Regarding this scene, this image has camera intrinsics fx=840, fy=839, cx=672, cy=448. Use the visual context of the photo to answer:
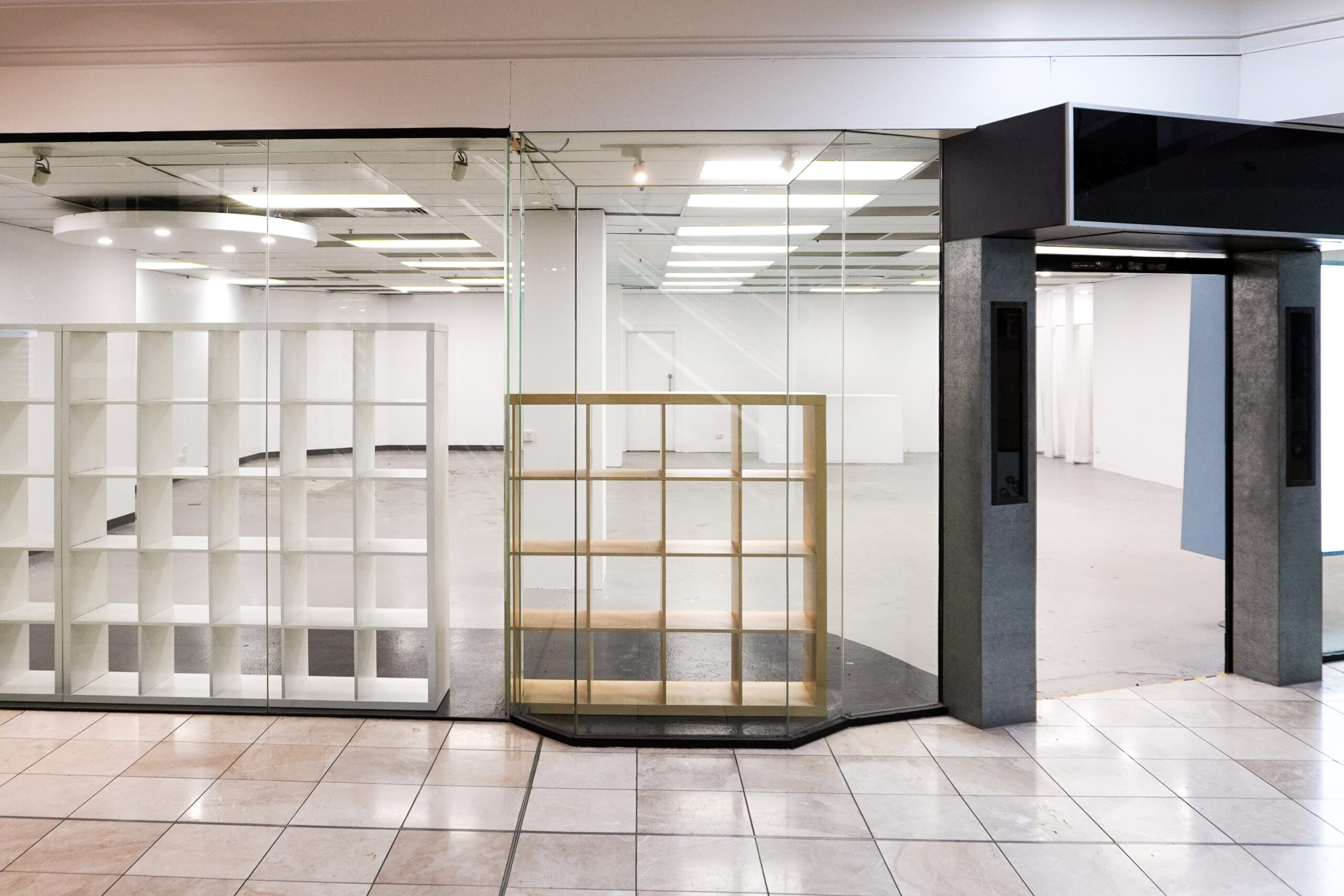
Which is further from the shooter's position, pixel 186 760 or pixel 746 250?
pixel 746 250

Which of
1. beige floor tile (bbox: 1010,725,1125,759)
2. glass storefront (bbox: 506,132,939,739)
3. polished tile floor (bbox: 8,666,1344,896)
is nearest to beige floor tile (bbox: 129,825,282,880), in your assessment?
polished tile floor (bbox: 8,666,1344,896)

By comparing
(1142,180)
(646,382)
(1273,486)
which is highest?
(1142,180)

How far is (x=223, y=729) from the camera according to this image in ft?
12.9

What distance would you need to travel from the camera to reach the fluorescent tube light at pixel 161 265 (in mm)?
4082

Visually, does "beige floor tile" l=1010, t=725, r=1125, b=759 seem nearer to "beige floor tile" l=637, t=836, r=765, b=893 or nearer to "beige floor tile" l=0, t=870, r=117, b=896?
"beige floor tile" l=637, t=836, r=765, b=893

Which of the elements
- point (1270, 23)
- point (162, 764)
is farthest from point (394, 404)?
point (1270, 23)

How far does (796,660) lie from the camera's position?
3902 mm

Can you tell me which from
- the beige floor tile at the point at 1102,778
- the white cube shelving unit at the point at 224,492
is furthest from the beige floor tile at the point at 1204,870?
the white cube shelving unit at the point at 224,492

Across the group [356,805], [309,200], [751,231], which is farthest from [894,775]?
[309,200]

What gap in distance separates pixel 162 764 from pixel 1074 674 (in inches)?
179

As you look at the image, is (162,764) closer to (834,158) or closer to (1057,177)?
(834,158)

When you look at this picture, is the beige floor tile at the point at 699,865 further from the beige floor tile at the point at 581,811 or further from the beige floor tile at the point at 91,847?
the beige floor tile at the point at 91,847

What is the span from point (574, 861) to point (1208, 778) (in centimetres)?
260

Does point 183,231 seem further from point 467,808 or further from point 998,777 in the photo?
point 998,777
